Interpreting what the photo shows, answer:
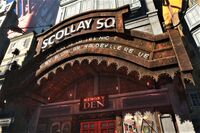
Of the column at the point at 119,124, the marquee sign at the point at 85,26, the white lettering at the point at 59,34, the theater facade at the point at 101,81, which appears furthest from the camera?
the white lettering at the point at 59,34

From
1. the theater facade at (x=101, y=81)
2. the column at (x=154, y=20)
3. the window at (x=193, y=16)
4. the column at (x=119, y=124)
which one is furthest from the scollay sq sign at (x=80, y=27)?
the window at (x=193, y=16)

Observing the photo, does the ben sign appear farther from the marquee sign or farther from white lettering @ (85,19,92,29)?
white lettering @ (85,19,92,29)

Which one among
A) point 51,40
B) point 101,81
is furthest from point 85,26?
point 101,81

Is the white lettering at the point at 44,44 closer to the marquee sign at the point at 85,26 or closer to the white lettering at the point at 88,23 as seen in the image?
the marquee sign at the point at 85,26

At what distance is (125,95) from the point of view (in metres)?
8.20

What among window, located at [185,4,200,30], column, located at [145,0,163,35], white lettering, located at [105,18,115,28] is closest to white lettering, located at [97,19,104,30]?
white lettering, located at [105,18,115,28]

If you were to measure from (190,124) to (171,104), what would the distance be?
3.50 ft

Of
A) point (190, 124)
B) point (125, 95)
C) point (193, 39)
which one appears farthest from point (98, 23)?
point (193, 39)

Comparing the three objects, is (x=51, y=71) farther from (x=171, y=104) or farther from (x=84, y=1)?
(x=84, y=1)

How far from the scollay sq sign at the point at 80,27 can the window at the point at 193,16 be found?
1051cm

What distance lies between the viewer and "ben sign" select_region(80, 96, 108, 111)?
8438mm

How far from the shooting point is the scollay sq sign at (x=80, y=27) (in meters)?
7.43

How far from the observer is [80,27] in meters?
7.97

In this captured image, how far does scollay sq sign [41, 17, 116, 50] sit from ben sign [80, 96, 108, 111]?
344 centimetres
